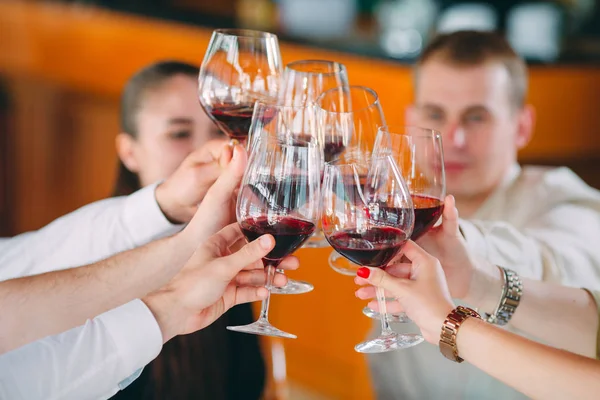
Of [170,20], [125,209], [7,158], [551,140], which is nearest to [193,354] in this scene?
[125,209]

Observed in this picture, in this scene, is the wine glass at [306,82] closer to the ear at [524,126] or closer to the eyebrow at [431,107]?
the eyebrow at [431,107]

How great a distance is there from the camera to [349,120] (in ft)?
4.58

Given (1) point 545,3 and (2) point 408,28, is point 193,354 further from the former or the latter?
(1) point 545,3

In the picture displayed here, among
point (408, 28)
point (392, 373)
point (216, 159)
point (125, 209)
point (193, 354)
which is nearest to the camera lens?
point (216, 159)

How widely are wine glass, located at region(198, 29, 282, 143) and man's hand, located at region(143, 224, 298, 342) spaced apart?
0.23 m

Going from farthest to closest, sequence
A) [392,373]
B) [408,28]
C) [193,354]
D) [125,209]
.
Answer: [408,28], [392,373], [193,354], [125,209]

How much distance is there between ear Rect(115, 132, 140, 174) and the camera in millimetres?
2204

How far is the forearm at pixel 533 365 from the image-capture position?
3.57 feet

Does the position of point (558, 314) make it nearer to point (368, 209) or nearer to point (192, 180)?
point (368, 209)

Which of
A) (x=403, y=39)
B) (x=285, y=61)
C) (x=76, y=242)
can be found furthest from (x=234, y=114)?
(x=403, y=39)

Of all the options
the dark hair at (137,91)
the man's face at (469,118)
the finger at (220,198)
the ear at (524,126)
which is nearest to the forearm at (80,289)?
the finger at (220,198)

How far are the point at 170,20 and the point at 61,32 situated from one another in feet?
2.82

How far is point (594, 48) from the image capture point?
11.2 feet

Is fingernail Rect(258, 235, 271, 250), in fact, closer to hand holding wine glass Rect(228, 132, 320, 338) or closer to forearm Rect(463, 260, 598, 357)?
hand holding wine glass Rect(228, 132, 320, 338)
